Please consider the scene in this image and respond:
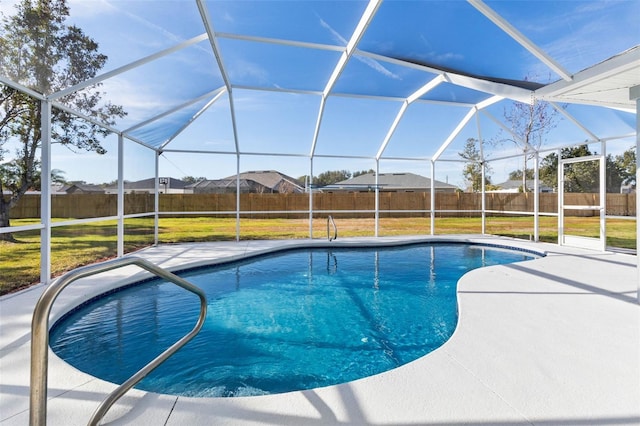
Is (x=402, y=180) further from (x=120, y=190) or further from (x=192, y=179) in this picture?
(x=120, y=190)

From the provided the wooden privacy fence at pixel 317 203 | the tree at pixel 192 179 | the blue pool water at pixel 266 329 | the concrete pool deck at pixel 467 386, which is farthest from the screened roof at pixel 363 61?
the tree at pixel 192 179

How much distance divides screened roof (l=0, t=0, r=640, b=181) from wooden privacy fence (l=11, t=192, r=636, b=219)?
159 centimetres

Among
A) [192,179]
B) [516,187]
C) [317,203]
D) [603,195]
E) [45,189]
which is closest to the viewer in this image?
[45,189]

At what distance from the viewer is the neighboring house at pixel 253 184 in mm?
14938

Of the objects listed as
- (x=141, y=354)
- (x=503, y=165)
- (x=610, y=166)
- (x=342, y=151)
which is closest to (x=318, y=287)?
(x=141, y=354)

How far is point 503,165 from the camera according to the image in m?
13.8

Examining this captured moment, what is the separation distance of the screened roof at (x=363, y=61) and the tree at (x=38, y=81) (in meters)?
0.25

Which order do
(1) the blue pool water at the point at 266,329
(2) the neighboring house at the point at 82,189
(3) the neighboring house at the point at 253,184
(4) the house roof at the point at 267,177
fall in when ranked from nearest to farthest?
(1) the blue pool water at the point at 266,329 → (2) the neighboring house at the point at 82,189 → (3) the neighboring house at the point at 253,184 → (4) the house roof at the point at 267,177

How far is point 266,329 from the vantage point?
3.77 metres

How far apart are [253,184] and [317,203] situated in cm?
322

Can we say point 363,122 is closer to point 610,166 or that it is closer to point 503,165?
point 610,166

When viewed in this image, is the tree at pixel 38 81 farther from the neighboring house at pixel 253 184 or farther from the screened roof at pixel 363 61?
the neighboring house at pixel 253 184

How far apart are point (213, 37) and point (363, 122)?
595 cm

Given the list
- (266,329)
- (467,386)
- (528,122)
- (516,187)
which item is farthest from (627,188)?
(516,187)
